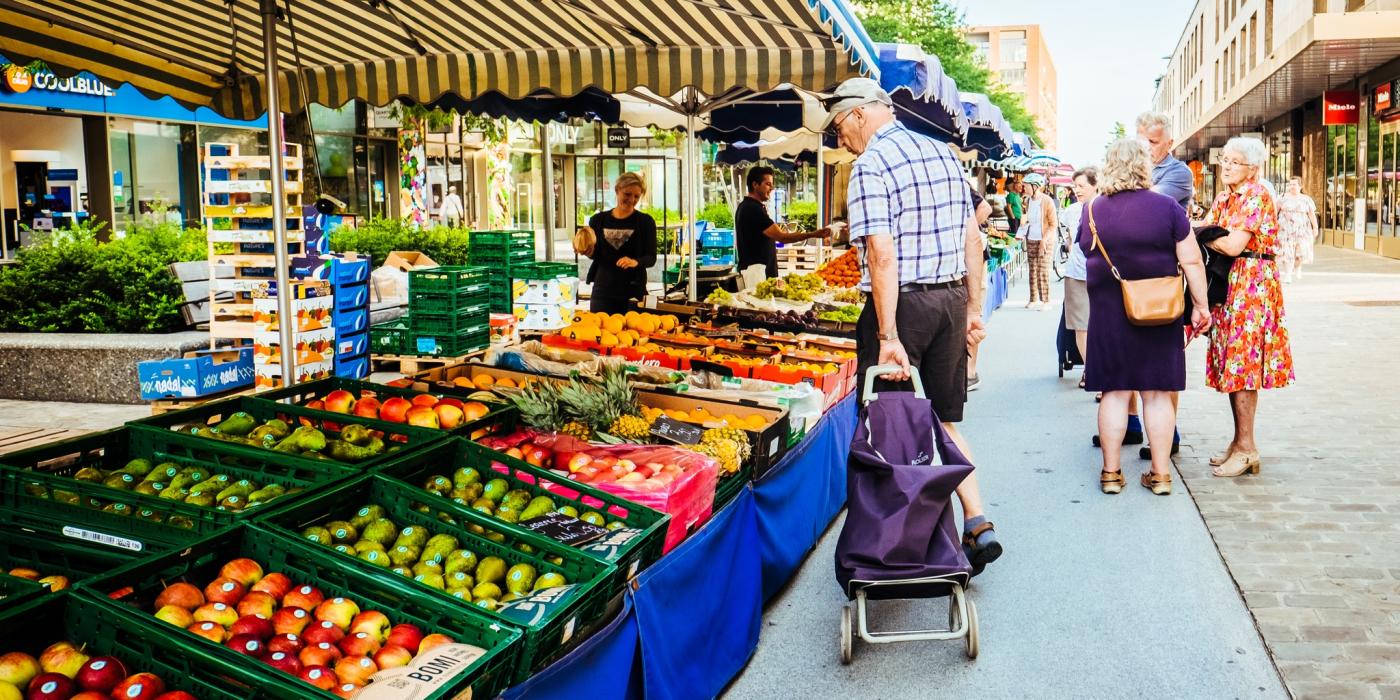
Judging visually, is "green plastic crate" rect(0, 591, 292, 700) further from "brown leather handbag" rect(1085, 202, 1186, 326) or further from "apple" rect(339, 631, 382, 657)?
"brown leather handbag" rect(1085, 202, 1186, 326)

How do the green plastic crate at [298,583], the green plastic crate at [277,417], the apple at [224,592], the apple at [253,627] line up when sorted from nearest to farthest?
the green plastic crate at [298,583], the apple at [253,627], the apple at [224,592], the green plastic crate at [277,417]

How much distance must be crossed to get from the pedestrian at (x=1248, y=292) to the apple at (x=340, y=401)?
15.7ft

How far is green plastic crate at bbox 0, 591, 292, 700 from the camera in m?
2.12

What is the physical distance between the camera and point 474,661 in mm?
2344

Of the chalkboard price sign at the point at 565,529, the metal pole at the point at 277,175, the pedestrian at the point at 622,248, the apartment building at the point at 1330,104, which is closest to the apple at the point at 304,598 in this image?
the chalkboard price sign at the point at 565,529

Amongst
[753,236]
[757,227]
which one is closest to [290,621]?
[757,227]

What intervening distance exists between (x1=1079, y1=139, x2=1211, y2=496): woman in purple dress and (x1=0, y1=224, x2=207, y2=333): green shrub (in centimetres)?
714

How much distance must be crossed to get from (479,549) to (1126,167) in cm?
425

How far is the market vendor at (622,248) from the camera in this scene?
864 cm

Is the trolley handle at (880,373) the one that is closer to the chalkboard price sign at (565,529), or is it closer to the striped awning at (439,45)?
the chalkboard price sign at (565,529)

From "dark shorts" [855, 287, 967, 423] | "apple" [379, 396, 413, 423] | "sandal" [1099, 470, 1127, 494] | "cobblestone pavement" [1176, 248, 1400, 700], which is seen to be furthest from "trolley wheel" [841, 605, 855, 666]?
"sandal" [1099, 470, 1127, 494]

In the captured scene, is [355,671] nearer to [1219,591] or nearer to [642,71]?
[1219,591]

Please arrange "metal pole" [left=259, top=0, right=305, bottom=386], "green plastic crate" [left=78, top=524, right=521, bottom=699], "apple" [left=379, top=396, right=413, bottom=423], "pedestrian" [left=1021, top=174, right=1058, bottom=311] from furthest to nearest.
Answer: "pedestrian" [left=1021, top=174, right=1058, bottom=311] → "metal pole" [left=259, top=0, right=305, bottom=386] → "apple" [left=379, top=396, right=413, bottom=423] → "green plastic crate" [left=78, top=524, right=521, bottom=699]

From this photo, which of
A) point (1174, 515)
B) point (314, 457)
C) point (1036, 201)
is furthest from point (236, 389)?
point (1036, 201)
